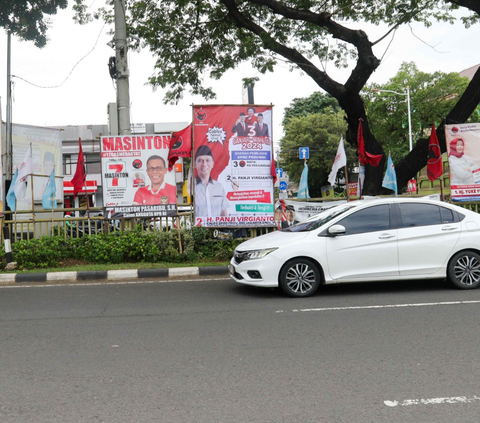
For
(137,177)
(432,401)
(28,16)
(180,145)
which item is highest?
(28,16)

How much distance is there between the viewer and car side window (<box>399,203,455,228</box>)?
7.81 m

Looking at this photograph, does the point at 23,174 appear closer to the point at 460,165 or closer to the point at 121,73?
the point at 121,73

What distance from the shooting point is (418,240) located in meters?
7.67

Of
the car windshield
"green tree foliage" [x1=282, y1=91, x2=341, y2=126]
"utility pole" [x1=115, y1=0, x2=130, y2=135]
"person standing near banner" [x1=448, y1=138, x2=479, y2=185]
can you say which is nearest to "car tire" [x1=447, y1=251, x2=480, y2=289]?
the car windshield

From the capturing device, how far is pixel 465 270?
25.3ft

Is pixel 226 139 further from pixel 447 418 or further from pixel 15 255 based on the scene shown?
pixel 447 418

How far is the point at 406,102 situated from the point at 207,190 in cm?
3002

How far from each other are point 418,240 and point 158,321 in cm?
408

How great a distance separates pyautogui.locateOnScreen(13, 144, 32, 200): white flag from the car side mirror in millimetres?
6960

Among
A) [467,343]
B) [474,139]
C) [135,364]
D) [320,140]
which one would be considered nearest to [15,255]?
[135,364]

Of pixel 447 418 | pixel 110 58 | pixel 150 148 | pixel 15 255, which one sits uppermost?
pixel 110 58

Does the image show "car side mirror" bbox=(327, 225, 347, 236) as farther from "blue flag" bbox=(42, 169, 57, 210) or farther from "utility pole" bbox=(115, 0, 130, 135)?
"blue flag" bbox=(42, 169, 57, 210)

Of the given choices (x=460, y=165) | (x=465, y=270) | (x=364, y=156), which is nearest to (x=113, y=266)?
(x=465, y=270)

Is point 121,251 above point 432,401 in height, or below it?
above
